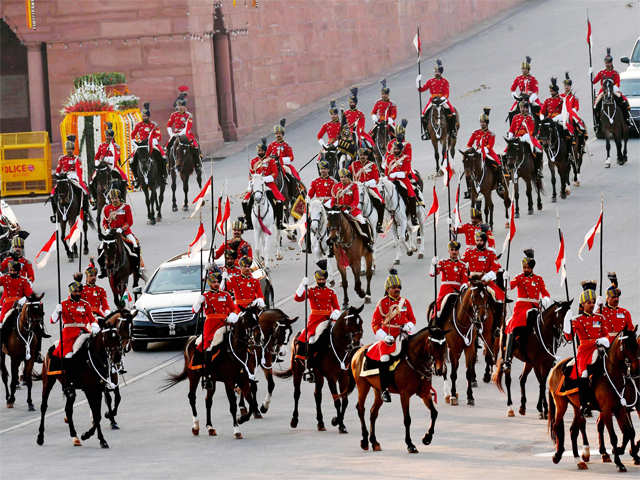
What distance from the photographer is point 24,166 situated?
40.4m

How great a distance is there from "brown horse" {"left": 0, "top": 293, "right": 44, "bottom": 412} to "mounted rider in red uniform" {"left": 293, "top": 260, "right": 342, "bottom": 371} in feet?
13.9

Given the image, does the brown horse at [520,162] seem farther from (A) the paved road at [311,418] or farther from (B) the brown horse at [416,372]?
(B) the brown horse at [416,372]

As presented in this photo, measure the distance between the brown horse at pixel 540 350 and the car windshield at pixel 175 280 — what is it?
720 cm

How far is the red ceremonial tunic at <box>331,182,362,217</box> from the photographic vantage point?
90.5 ft

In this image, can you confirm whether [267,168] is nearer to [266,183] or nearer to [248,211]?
[266,183]

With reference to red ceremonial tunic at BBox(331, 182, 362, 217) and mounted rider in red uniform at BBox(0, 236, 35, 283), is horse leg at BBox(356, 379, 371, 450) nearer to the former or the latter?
mounted rider in red uniform at BBox(0, 236, 35, 283)

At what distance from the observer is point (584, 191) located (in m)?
34.9

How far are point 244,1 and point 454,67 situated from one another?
7.91 metres

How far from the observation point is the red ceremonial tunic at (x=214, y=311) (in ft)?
68.5

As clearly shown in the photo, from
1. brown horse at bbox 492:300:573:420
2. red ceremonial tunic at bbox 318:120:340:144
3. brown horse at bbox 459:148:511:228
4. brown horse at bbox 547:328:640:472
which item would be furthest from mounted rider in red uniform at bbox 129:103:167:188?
brown horse at bbox 547:328:640:472

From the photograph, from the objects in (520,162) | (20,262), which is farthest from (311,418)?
(520,162)

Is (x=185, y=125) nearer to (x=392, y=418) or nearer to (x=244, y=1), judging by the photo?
(x=244, y=1)

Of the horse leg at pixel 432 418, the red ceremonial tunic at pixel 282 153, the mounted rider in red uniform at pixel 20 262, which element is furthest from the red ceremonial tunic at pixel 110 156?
the horse leg at pixel 432 418

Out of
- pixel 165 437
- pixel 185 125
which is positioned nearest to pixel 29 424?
pixel 165 437
